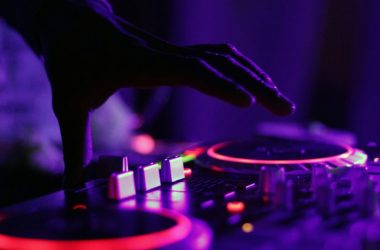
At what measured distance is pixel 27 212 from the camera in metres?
0.67

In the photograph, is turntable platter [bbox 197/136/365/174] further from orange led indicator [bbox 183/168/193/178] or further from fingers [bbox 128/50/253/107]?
fingers [bbox 128/50/253/107]

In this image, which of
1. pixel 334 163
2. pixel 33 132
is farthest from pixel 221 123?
pixel 334 163

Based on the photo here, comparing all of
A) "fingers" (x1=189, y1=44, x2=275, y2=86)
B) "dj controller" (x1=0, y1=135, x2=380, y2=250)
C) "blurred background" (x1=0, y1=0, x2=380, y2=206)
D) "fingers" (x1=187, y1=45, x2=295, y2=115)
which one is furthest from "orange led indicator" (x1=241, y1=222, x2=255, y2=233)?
"blurred background" (x1=0, y1=0, x2=380, y2=206)

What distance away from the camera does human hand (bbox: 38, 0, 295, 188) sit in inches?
30.2

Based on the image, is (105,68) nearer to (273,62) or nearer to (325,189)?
(325,189)

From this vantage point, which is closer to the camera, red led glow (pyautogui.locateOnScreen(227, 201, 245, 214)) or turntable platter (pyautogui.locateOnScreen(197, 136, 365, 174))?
red led glow (pyautogui.locateOnScreen(227, 201, 245, 214))

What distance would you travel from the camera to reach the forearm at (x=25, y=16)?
3.25 feet

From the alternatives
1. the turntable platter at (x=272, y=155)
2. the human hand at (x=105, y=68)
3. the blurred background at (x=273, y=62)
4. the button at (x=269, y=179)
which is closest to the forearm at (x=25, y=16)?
the human hand at (x=105, y=68)

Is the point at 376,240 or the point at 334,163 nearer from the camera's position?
the point at 376,240

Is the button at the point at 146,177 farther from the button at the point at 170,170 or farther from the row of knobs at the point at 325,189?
the row of knobs at the point at 325,189

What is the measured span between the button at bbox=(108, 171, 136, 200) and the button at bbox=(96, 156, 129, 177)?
0.22ft

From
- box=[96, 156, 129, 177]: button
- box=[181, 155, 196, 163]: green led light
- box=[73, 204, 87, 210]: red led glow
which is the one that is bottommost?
box=[181, 155, 196, 163]: green led light

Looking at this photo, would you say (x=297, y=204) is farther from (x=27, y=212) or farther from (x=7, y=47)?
(x=7, y=47)

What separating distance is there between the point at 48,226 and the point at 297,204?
0.31m
